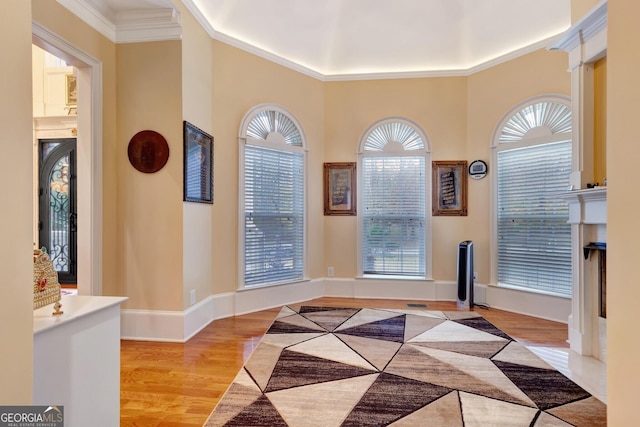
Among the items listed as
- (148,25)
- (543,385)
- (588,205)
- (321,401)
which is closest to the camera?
(321,401)

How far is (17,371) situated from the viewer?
91 cm

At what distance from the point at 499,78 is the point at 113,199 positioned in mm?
4604

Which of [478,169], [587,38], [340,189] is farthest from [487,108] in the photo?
[340,189]

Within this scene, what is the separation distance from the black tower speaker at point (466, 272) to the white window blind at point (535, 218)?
Answer: 427mm

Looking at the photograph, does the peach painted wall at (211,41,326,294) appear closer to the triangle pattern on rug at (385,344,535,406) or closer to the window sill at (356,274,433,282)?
the window sill at (356,274,433,282)

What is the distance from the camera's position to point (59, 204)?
5.04m

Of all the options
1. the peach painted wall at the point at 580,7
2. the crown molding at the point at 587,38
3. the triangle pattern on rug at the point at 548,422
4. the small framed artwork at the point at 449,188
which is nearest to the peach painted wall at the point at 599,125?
the crown molding at the point at 587,38

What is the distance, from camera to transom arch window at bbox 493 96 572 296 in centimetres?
367

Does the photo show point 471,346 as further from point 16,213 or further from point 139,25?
point 139,25

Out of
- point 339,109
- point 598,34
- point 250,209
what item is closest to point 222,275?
point 250,209

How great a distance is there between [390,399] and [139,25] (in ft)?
12.2

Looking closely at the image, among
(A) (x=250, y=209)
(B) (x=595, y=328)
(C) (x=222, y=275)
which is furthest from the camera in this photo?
(A) (x=250, y=209)

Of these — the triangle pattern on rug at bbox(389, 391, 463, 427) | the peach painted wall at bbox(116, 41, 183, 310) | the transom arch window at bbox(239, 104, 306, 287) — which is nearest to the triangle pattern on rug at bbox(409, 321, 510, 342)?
the triangle pattern on rug at bbox(389, 391, 463, 427)

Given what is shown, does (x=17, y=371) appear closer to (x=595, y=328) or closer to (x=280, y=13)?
(x=595, y=328)
